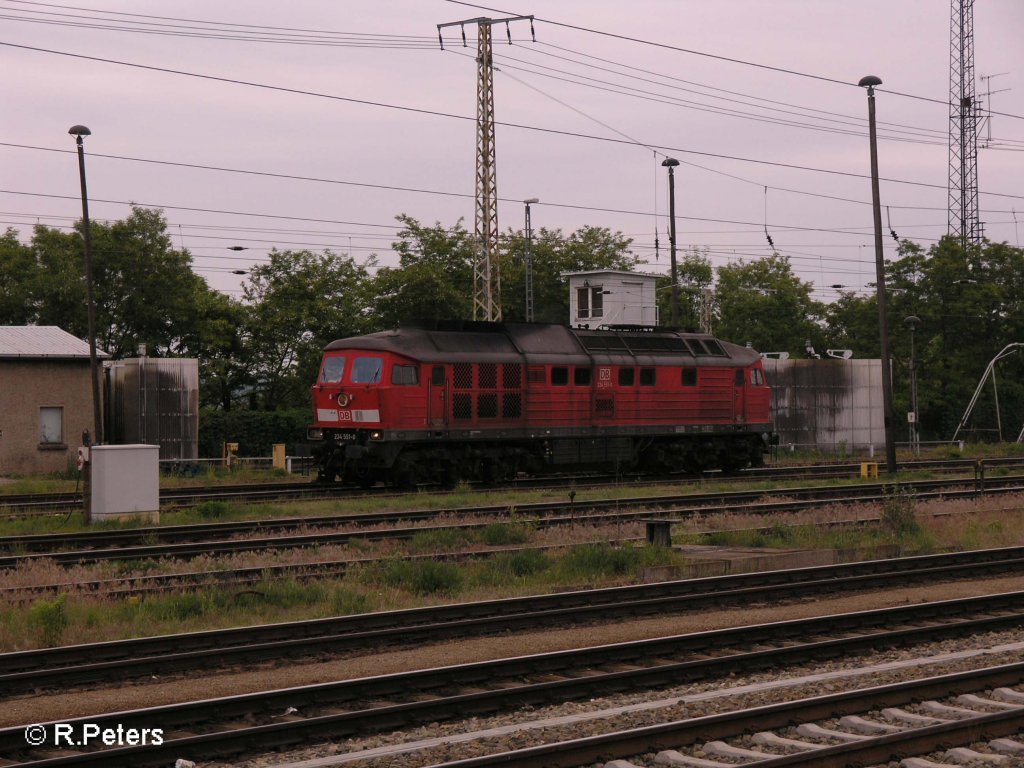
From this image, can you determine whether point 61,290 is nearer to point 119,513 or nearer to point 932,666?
point 119,513

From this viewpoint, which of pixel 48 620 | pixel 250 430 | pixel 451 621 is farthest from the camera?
pixel 250 430

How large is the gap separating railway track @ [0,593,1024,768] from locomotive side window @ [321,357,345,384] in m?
18.1

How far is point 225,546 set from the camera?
61.1ft

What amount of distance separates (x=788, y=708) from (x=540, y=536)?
36.9ft

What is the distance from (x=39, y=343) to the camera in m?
38.4

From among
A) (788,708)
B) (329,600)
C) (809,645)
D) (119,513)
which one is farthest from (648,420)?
(788,708)

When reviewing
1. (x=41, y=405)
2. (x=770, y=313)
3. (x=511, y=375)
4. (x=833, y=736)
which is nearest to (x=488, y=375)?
(x=511, y=375)

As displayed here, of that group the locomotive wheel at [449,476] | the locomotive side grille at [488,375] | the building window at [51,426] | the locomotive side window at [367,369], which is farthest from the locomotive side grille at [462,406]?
the building window at [51,426]

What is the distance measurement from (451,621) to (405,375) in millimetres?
15032

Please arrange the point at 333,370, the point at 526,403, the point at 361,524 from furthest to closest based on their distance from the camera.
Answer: the point at 526,403 → the point at 333,370 → the point at 361,524

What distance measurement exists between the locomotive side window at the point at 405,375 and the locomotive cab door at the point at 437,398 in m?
0.38

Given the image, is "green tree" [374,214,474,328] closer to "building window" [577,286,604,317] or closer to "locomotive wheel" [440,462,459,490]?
"building window" [577,286,604,317]

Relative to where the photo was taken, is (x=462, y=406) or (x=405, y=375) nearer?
(x=405, y=375)

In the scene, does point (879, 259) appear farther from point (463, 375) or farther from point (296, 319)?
point (296, 319)
